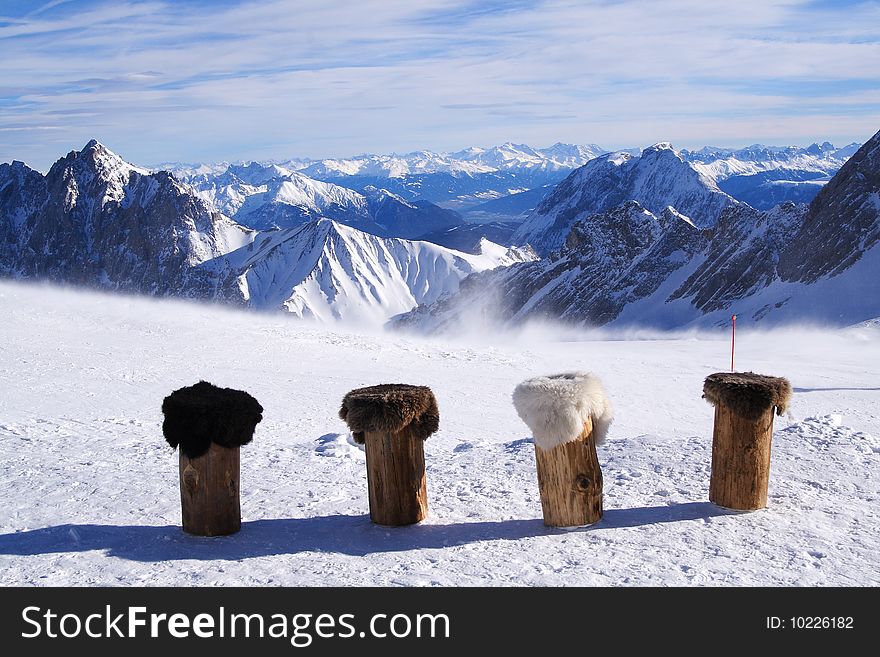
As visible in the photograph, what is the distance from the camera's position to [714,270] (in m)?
84.6

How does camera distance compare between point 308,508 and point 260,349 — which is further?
point 260,349

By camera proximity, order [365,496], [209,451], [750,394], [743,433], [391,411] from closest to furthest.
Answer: [209,451]
[391,411]
[750,394]
[743,433]
[365,496]

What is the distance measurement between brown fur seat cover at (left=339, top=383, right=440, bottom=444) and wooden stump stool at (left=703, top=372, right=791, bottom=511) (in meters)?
2.55

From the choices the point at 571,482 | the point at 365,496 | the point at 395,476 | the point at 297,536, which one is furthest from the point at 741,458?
the point at 297,536

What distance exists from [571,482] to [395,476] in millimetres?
1522

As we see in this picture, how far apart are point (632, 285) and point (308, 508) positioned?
93.4 meters

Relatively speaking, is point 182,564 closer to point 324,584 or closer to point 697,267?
point 324,584

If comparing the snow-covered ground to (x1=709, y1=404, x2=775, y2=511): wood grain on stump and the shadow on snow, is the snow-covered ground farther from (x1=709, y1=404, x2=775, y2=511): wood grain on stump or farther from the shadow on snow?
(x1=709, y1=404, x2=775, y2=511): wood grain on stump

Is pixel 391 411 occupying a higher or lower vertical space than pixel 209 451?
higher

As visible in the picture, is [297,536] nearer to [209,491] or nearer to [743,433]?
[209,491]

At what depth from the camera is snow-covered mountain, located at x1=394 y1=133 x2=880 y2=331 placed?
67.7 metres

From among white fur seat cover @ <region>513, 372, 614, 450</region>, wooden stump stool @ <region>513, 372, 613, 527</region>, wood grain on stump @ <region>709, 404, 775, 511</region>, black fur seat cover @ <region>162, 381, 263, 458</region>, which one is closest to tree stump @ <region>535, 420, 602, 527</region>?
wooden stump stool @ <region>513, 372, 613, 527</region>
